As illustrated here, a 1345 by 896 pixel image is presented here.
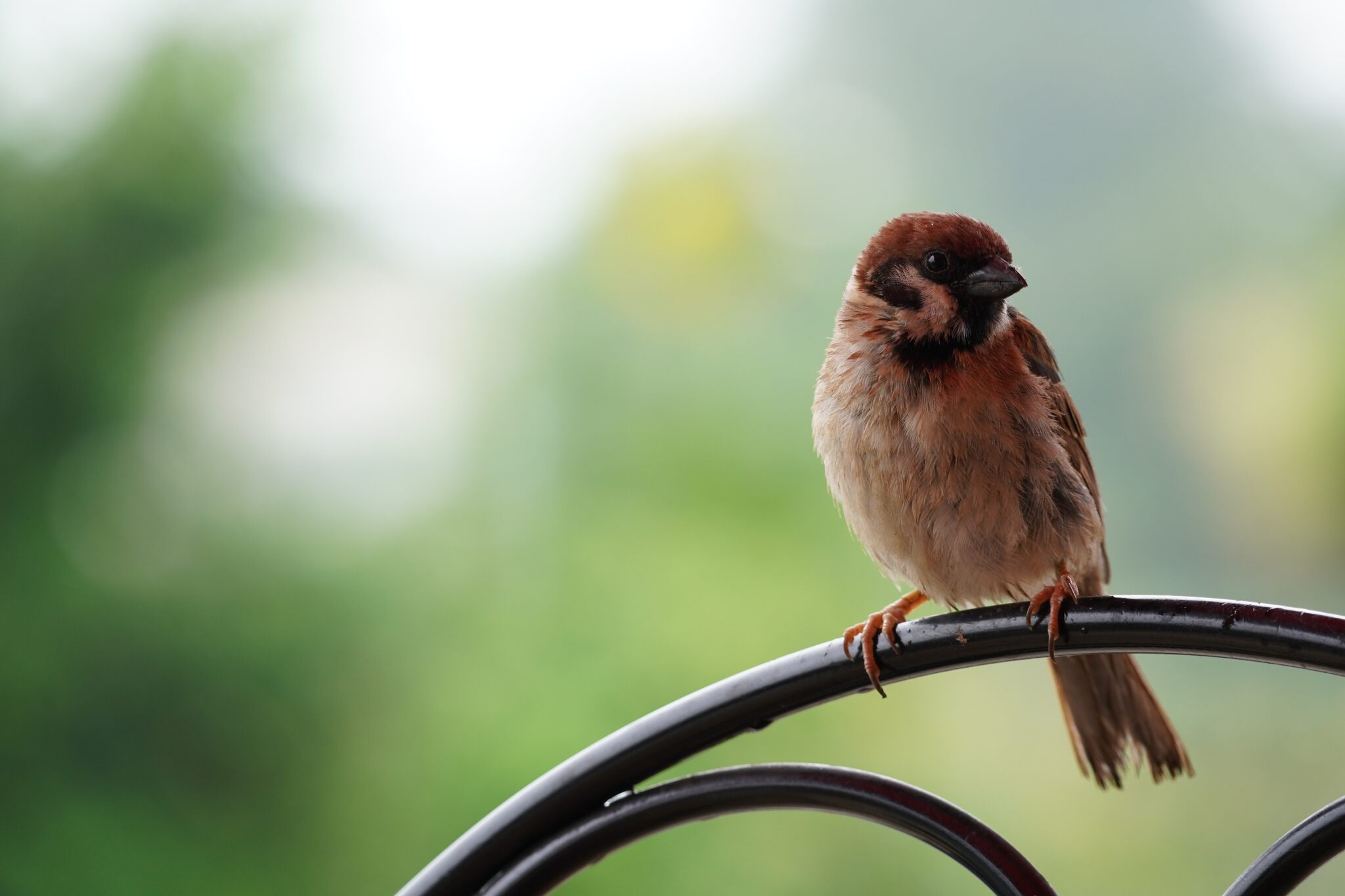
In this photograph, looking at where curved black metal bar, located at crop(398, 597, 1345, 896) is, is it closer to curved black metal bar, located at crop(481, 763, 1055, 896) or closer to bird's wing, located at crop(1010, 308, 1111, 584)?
curved black metal bar, located at crop(481, 763, 1055, 896)

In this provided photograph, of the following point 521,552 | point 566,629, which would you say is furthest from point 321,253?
point 566,629

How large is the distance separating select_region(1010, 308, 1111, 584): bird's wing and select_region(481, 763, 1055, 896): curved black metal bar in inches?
22.5

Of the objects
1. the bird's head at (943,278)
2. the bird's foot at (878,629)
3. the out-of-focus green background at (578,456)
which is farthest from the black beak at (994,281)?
the out-of-focus green background at (578,456)

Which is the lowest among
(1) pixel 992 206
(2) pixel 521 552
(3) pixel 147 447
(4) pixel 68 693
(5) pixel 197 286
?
(4) pixel 68 693

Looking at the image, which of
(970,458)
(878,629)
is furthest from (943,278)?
(878,629)

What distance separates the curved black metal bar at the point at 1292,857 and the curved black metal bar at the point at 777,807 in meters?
0.09

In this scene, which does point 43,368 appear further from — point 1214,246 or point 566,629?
point 1214,246

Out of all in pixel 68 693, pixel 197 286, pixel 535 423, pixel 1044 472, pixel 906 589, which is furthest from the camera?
pixel 535 423

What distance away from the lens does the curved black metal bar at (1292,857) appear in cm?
56

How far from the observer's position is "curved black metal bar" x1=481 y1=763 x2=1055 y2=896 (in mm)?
603

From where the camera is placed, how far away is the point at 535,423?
2.81 metres

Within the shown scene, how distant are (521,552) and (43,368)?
103cm

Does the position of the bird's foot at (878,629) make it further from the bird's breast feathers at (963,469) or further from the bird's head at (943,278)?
the bird's head at (943,278)

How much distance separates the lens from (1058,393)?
1.14 m
